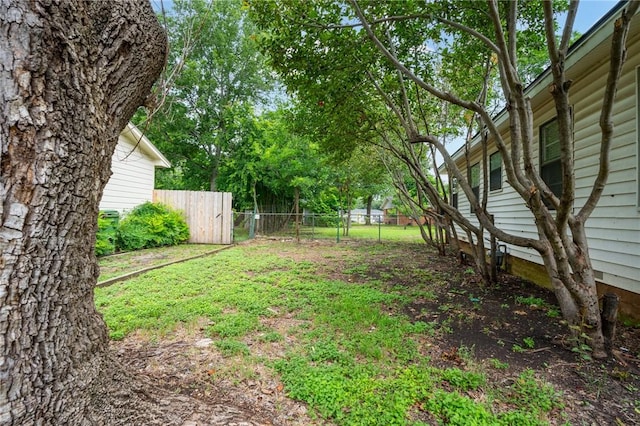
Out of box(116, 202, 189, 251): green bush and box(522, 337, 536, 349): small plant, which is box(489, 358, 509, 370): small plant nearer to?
box(522, 337, 536, 349): small plant

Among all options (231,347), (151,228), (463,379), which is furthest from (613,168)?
(151,228)

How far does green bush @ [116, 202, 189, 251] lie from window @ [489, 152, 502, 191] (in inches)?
379

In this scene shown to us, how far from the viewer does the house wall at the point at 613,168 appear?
10.1 ft

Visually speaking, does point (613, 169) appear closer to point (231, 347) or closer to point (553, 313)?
point (553, 313)

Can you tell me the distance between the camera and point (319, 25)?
12.0 feet

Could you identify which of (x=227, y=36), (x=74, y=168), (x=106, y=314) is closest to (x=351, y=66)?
(x=74, y=168)

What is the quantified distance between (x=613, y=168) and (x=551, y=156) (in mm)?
1523

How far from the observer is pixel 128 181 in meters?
9.18

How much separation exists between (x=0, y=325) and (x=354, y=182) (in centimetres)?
1700

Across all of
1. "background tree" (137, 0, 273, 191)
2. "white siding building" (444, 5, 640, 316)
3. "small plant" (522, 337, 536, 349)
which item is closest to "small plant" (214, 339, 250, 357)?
"small plant" (522, 337, 536, 349)

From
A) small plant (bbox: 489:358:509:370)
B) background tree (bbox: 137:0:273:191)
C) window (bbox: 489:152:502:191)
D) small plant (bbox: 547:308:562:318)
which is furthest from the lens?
background tree (bbox: 137:0:273:191)

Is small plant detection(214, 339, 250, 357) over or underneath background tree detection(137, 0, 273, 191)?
underneath

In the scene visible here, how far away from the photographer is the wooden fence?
10.3 metres

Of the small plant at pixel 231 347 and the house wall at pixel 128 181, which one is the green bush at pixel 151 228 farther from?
the small plant at pixel 231 347
